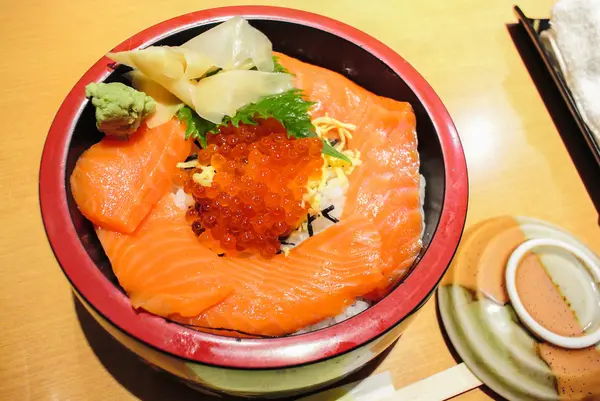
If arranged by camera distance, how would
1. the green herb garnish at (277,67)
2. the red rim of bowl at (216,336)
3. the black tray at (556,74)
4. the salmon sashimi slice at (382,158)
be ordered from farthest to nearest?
1. the black tray at (556,74)
2. the green herb garnish at (277,67)
3. the salmon sashimi slice at (382,158)
4. the red rim of bowl at (216,336)

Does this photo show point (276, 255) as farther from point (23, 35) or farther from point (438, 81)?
point (23, 35)

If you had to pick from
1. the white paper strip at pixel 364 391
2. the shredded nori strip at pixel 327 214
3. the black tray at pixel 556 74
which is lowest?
the white paper strip at pixel 364 391

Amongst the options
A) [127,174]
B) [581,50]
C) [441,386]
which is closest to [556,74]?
[581,50]

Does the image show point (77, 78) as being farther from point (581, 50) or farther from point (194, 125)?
point (581, 50)

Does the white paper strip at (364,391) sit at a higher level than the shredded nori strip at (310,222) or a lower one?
lower

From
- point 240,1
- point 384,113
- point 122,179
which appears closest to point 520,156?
point 384,113

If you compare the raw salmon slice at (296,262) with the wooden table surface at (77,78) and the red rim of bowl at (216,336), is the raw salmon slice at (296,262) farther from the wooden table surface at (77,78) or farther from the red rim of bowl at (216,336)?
the wooden table surface at (77,78)

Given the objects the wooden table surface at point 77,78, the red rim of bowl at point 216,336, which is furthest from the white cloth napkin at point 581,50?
the red rim of bowl at point 216,336

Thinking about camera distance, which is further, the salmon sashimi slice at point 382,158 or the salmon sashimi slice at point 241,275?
the salmon sashimi slice at point 382,158
